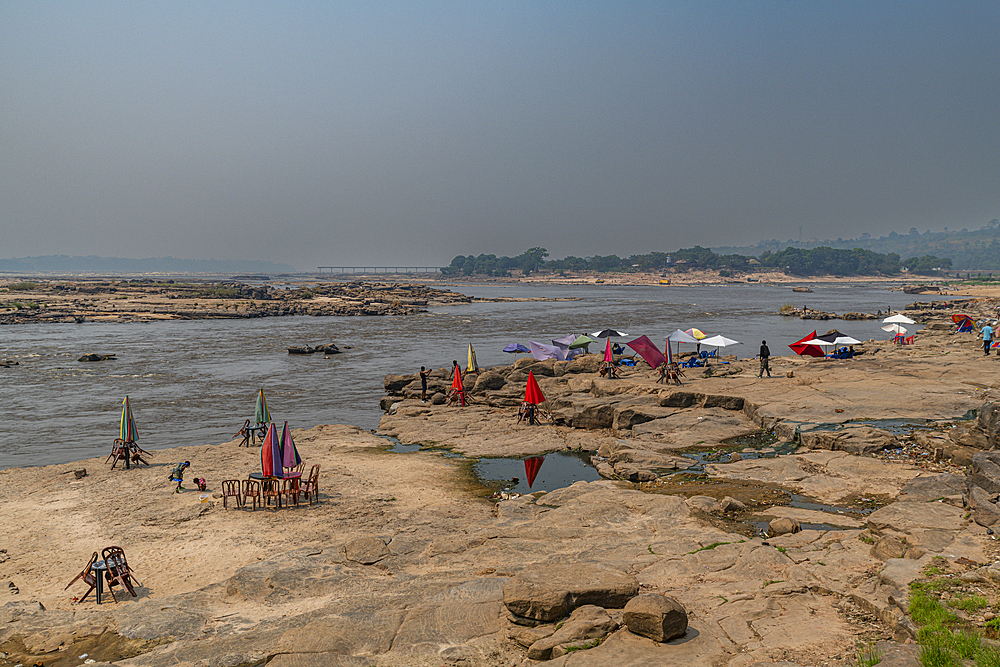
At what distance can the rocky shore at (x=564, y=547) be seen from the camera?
27.2 ft

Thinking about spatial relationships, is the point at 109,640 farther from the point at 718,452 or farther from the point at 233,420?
the point at 233,420

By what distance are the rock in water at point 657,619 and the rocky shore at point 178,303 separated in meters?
83.8

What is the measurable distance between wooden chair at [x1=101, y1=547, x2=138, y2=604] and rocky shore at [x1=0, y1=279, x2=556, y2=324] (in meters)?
78.0

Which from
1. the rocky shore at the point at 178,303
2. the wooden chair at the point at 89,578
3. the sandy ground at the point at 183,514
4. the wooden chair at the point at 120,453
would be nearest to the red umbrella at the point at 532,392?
the sandy ground at the point at 183,514

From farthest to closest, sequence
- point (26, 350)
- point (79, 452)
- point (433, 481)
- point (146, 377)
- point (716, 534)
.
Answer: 1. point (26, 350)
2. point (146, 377)
3. point (79, 452)
4. point (433, 481)
5. point (716, 534)

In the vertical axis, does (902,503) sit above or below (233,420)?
above

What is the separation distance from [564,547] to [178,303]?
97.7 metres

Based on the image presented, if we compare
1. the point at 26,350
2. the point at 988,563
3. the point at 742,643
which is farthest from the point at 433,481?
the point at 26,350

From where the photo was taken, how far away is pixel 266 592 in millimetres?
10570

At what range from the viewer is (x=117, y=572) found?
36.9 ft

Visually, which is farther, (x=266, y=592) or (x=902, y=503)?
(x=902, y=503)

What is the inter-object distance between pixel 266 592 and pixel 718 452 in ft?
47.2

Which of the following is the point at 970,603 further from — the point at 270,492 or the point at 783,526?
the point at 270,492

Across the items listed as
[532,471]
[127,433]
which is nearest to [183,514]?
[127,433]
